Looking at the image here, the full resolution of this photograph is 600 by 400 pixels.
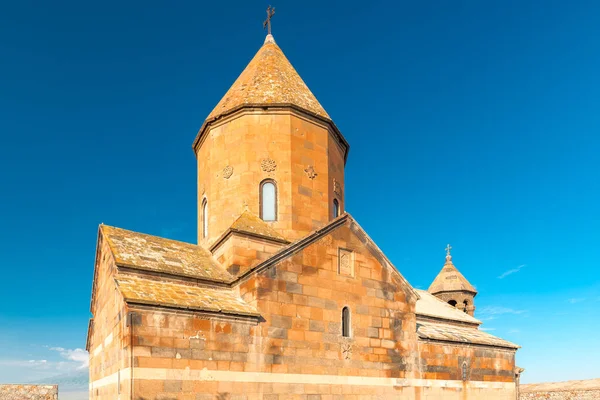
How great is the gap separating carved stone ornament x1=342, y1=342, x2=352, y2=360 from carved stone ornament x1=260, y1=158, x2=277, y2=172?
548cm

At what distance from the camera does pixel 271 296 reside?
12.6 metres

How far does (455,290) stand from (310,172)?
15276 mm

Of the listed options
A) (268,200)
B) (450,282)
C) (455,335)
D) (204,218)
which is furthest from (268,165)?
(450,282)

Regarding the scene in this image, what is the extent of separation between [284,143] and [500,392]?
10.3 m

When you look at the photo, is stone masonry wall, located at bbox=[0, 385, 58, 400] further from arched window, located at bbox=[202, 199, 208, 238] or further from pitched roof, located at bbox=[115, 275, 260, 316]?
pitched roof, located at bbox=[115, 275, 260, 316]

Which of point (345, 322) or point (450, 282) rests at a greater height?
point (450, 282)

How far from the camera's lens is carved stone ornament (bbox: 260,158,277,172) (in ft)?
52.4

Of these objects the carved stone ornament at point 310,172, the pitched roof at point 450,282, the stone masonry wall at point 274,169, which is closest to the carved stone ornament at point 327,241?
the stone masonry wall at point 274,169

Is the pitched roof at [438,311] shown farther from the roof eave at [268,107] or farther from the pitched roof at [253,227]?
the pitched roof at [253,227]

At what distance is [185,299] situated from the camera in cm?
1160

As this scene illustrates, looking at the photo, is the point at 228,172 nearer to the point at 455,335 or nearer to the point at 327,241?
the point at 327,241

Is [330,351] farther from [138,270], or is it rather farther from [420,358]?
[138,270]

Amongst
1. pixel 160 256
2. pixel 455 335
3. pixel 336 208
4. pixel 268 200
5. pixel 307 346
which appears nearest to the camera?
pixel 307 346

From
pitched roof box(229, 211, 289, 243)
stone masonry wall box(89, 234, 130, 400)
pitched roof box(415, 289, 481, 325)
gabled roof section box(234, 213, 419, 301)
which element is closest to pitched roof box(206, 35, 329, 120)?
pitched roof box(229, 211, 289, 243)
